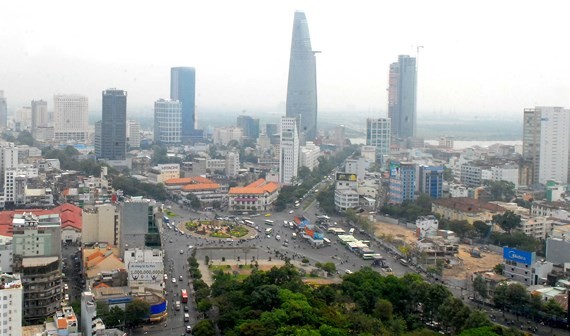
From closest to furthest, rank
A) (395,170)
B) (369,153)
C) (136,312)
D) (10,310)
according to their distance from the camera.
→ (10,310)
(136,312)
(395,170)
(369,153)

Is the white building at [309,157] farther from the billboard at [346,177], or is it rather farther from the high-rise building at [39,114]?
the high-rise building at [39,114]

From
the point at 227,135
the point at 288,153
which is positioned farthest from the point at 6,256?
the point at 227,135

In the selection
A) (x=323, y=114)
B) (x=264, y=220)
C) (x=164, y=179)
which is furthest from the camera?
(x=323, y=114)

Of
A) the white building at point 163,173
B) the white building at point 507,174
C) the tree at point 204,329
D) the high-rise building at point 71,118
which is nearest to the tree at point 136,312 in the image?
the tree at point 204,329

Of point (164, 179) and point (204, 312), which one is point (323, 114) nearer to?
point (164, 179)

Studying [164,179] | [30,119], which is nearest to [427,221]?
[164,179]

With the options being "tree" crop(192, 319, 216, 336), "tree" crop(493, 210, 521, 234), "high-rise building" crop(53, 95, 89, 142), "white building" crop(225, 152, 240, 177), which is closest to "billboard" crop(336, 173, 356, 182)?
"tree" crop(493, 210, 521, 234)

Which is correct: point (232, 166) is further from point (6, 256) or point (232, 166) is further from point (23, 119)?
point (23, 119)
